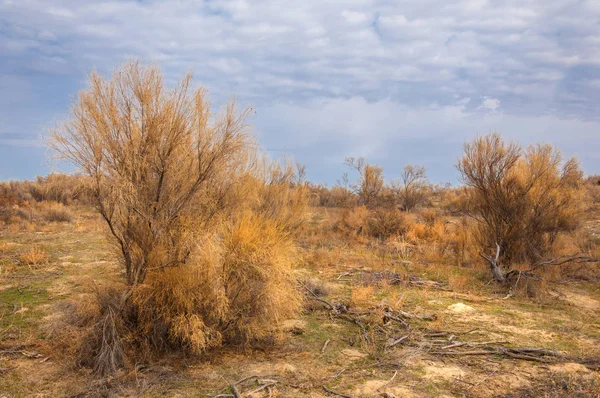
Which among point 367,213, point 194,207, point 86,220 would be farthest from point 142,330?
point 86,220

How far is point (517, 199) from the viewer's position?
12.8 m

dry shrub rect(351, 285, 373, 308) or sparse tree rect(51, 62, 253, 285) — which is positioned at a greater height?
sparse tree rect(51, 62, 253, 285)

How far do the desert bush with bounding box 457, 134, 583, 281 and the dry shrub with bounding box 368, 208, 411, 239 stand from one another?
6405mm

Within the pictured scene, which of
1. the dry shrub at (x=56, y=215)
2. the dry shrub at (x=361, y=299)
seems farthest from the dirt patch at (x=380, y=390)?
the dry shrub at (x=56, y=215)

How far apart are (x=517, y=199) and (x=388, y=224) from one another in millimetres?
7702

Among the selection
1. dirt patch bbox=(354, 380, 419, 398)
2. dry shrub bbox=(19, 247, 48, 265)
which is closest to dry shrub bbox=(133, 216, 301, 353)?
dirt patch bbox=(354, 380, 419, 398)

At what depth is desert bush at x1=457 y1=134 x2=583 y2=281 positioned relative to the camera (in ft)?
42.2

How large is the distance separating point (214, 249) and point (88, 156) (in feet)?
7.06

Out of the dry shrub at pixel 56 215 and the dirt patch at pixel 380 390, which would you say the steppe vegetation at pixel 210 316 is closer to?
the dirt patch at pixel 380 390

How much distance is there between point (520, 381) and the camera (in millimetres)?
5707

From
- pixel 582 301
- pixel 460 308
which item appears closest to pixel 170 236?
pixel 460 308

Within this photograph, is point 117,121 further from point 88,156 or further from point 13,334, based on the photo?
point 13,334

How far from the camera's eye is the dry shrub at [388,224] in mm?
20016

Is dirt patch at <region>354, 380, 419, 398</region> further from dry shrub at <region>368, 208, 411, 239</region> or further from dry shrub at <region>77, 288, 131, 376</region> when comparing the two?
dry shrub at <region>368, 208, 411, 239</region>
